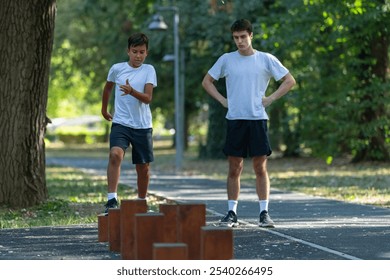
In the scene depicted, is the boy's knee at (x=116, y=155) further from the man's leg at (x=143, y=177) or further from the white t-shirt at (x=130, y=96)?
the man's leg at (x=143, y=177)

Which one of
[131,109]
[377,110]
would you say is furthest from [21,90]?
[377,110]

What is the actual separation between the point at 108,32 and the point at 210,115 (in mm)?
12559

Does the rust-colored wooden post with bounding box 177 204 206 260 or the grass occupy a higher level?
the rust-colored wooden post with bounding box 177 204 206 260

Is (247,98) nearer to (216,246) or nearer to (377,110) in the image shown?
(216,246)

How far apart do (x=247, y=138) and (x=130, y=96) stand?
4.14ft

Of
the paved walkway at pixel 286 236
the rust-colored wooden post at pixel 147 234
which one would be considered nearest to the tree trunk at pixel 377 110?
the paved walkway at pixel 286 236

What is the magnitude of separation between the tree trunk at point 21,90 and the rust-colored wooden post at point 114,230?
16.4 feet

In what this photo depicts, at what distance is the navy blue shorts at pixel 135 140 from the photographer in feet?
39.7

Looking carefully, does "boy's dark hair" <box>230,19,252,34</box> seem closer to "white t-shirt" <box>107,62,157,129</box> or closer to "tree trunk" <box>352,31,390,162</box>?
"white t-shirt" <box>107,62,157,129</box>

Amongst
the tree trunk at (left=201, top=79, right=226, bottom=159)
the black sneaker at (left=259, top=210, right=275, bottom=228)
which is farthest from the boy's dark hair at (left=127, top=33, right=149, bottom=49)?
the tree trunk at (left=201, top=79, right=226, bottom=159)

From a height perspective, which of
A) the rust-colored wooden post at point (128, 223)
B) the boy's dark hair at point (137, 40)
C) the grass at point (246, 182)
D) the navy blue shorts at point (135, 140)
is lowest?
the grass at point (246, 182)

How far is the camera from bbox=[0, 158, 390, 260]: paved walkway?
9516 millimetres

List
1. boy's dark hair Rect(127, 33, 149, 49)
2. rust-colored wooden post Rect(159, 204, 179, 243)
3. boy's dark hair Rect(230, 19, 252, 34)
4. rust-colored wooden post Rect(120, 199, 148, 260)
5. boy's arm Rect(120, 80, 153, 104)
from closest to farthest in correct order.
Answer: rust-colored wooden post Rect(159, 204, 179, 243)
rust-colored wooden post Rect(120, 199, 148, 260)
boy's dark hair Rect(230, 19, 252, 34)
boy's arm Rect(120, 80, 153, 104)
boy's dark hair Rect(127, 33, 149, 49)

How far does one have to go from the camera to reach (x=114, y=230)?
384 inches
